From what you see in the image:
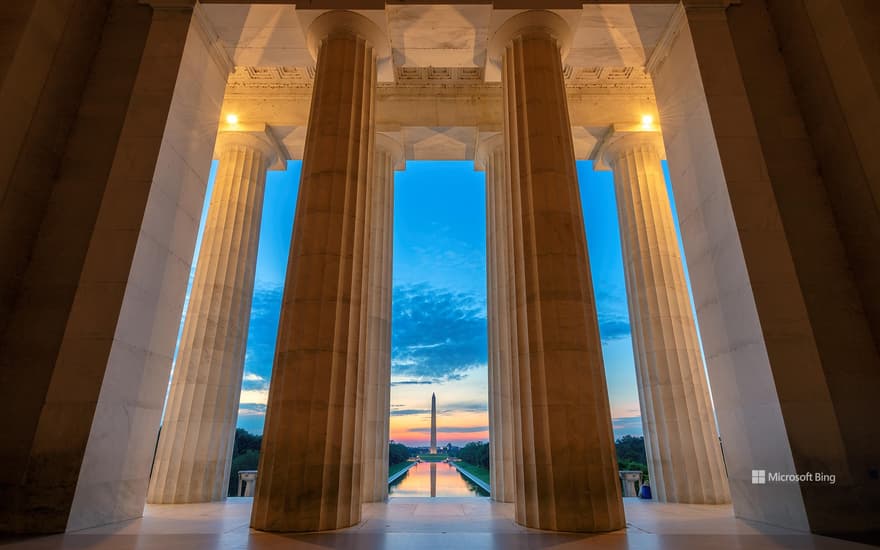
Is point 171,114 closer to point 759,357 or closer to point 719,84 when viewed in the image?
point 719,84

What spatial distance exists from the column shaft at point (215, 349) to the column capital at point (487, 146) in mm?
15836

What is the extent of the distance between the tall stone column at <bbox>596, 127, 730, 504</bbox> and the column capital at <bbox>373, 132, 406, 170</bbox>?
14.9 metres

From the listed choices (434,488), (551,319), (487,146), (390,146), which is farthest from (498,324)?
(434,488)

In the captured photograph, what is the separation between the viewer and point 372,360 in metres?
26.2

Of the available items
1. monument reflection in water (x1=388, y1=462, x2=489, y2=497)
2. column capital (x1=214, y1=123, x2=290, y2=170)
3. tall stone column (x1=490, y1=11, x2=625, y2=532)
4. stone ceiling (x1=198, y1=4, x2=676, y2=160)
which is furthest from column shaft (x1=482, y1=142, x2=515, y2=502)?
column capital (x1=214, y1=123, x2=290, y2=170)

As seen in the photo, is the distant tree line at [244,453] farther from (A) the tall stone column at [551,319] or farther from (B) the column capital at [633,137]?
(B) the column capital at [633,137]

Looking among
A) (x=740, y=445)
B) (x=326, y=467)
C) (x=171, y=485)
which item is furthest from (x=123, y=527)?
(x=740, y=445)

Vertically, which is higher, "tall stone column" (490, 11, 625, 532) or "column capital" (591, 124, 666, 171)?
"column capital" (591, 124, 666, 171)

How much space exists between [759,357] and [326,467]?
50.3ft

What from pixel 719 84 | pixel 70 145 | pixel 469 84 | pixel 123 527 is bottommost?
pixel 123 527

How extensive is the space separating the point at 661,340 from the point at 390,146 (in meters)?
21.8

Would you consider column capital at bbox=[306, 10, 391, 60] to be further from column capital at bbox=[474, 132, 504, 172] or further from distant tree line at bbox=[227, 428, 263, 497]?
distant tree line at bbox=[227, 428, 263, 497]

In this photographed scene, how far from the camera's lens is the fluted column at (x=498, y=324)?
2472 centimetres

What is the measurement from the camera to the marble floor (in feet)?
36.7
